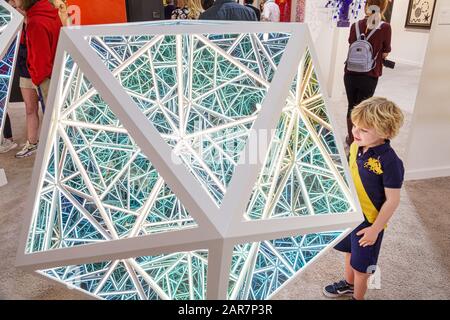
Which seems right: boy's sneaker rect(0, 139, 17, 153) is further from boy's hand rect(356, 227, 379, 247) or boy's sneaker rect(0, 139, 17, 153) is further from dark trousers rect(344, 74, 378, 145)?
boy's hand rect(356, 227, 379, 247)

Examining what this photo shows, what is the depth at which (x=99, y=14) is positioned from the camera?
5.96 metres

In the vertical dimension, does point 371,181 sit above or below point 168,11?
below

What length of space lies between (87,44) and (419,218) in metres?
2.93

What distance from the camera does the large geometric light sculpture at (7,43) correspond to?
2182 mm

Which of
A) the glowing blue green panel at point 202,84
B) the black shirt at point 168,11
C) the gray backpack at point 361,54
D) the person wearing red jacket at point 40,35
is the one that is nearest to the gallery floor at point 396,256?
the glowing blue green panel at point 202,84

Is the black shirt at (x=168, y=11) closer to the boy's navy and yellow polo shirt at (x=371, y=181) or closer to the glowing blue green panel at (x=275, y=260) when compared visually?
the boy's navy and yellow polo shirt at (x=371, y=181)

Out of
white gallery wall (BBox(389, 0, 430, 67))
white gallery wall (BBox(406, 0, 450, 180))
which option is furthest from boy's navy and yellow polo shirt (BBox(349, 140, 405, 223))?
white gallery wall (BBox(389, 0, 430, 67))

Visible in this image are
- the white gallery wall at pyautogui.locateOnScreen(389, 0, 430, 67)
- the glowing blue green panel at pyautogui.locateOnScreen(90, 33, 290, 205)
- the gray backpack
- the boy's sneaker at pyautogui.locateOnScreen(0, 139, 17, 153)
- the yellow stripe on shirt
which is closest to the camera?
the glowing blue green panel at pyautogui.locateOnScreen(90, 33, 290, 205)

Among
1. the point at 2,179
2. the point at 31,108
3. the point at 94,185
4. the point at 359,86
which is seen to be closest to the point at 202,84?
the point at 94,185

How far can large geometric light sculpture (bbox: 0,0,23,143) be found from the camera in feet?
7.16

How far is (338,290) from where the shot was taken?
2.14 meters

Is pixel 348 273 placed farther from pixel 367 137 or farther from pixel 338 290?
pixel 367 137

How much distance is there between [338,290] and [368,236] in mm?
579

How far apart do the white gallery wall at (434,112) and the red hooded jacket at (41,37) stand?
347 centimetres
